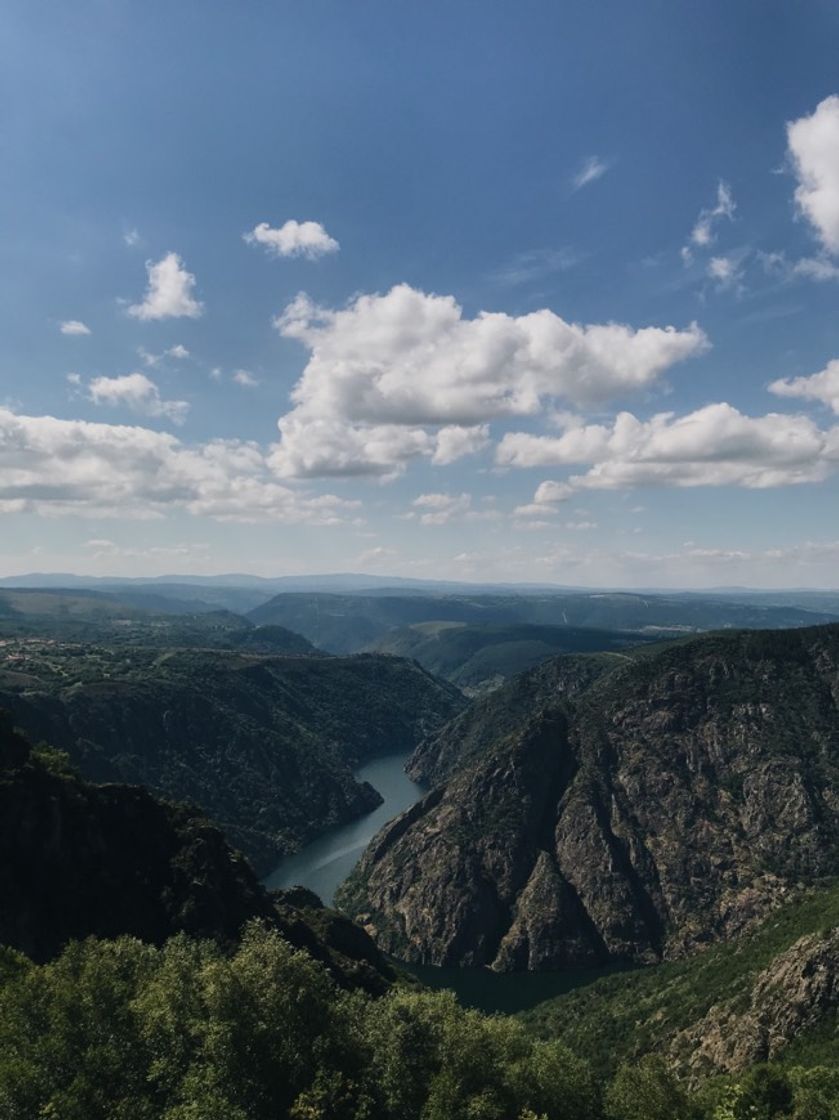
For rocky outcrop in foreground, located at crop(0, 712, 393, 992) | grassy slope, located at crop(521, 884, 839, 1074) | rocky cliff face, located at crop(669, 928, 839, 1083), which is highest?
rocky outcrop in foreground, located at crop(0, 712, 393, 992)

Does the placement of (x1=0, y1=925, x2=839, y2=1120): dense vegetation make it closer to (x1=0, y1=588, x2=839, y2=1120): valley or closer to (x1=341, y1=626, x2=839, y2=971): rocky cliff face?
(x1=0, y1=588, x2=839, y2=1120): valley

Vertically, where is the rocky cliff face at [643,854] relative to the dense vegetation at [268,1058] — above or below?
below

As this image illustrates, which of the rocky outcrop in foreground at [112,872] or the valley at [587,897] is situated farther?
the valley at [587,897]

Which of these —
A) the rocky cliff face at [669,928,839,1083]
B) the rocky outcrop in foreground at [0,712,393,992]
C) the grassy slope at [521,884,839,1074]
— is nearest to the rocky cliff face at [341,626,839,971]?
the grassy slope at [521,884,839,1074]

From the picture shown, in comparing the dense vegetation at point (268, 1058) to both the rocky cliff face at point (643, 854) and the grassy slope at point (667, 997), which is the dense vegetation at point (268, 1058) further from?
the rocky cliff face at point (643, 854)

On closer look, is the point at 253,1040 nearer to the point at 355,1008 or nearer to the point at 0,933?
the point at 355,1008

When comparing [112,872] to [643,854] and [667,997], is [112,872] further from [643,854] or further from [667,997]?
[643,854]

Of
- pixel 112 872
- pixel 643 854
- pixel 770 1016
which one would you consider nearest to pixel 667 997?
pixel 770 1016

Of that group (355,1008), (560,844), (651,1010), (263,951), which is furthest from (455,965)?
(263,951)

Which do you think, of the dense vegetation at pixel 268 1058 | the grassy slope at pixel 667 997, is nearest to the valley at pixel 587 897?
the grassy slope at pixel 667 997
